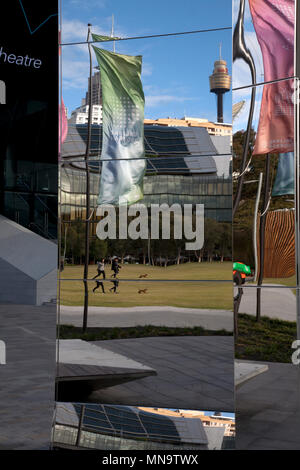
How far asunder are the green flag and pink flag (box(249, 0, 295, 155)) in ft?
2.94

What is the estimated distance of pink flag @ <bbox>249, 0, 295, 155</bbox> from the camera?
4324 millimetres

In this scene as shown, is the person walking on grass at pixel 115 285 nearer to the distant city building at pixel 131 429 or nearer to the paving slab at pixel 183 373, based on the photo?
the paving slab at pixel 183 373

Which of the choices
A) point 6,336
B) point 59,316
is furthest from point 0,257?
point 59,316

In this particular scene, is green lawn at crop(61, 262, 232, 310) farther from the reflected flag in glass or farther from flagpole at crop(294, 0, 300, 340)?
the reflected flag in glass

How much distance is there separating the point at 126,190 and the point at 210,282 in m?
0.92

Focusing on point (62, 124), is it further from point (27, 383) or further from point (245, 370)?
point (27, 383)

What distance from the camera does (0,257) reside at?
18609 millimetres

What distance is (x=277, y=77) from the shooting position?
436 cm

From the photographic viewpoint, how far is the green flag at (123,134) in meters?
4.77

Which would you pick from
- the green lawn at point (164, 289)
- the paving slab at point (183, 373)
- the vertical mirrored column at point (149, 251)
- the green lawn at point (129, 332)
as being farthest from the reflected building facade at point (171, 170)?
the paving slab at point (183, 373)

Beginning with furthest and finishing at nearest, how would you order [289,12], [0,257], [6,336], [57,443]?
[0,257] < [6,336] < [57,443] < [289,12]

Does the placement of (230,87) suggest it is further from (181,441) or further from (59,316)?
(181,441)

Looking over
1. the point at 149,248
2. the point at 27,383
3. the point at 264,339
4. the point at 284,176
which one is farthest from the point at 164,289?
the point at 27,383

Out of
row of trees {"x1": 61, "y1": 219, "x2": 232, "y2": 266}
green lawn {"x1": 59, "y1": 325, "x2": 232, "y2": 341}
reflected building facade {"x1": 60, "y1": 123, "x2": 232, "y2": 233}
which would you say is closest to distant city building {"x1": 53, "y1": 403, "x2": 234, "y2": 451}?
green lawn {"x1": 59, "y1": 325, "x2": 232, "y2": 341}
